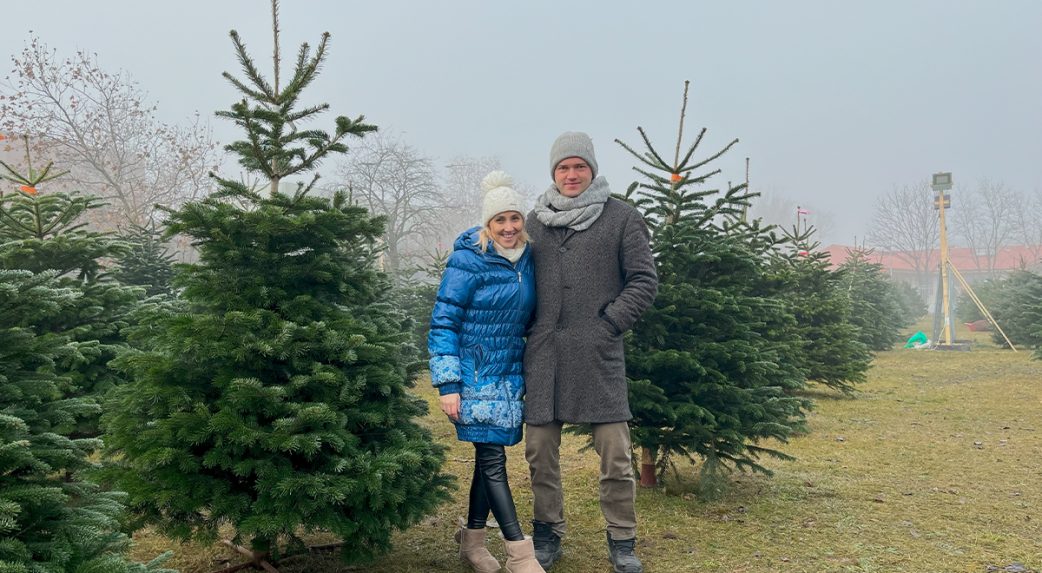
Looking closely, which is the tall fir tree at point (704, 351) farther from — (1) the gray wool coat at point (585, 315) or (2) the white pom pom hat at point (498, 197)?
(2) the white pom pom hat at point (498, 197)

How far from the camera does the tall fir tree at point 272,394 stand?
116 inches

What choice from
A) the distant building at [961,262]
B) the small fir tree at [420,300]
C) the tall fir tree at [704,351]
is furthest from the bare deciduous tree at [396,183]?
the distant building at [961,262]

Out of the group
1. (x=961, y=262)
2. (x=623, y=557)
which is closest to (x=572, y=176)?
(x=623, y=557)

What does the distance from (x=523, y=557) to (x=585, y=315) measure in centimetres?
125

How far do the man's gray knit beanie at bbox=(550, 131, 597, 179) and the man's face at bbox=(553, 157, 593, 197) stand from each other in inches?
1.0

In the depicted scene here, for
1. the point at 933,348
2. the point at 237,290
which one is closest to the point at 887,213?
the point at 933,348

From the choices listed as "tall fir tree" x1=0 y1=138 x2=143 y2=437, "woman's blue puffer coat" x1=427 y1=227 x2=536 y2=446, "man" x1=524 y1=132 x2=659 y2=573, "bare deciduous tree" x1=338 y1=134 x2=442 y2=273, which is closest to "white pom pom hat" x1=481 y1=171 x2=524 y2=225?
"woman's blue puffer coat" x1=427 y1=227 x2=536 y2=446

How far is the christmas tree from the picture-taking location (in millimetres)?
2020

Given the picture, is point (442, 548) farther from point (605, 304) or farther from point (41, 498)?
point (41, 498)

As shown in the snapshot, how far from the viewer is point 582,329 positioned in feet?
11.9

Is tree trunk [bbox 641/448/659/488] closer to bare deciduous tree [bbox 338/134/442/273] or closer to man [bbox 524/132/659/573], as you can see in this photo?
man [bbox 524/132/659/573]

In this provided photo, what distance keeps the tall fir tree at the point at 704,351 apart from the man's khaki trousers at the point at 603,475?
100 centimetres

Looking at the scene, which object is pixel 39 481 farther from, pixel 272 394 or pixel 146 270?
pixel 146 270

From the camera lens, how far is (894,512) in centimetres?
486
